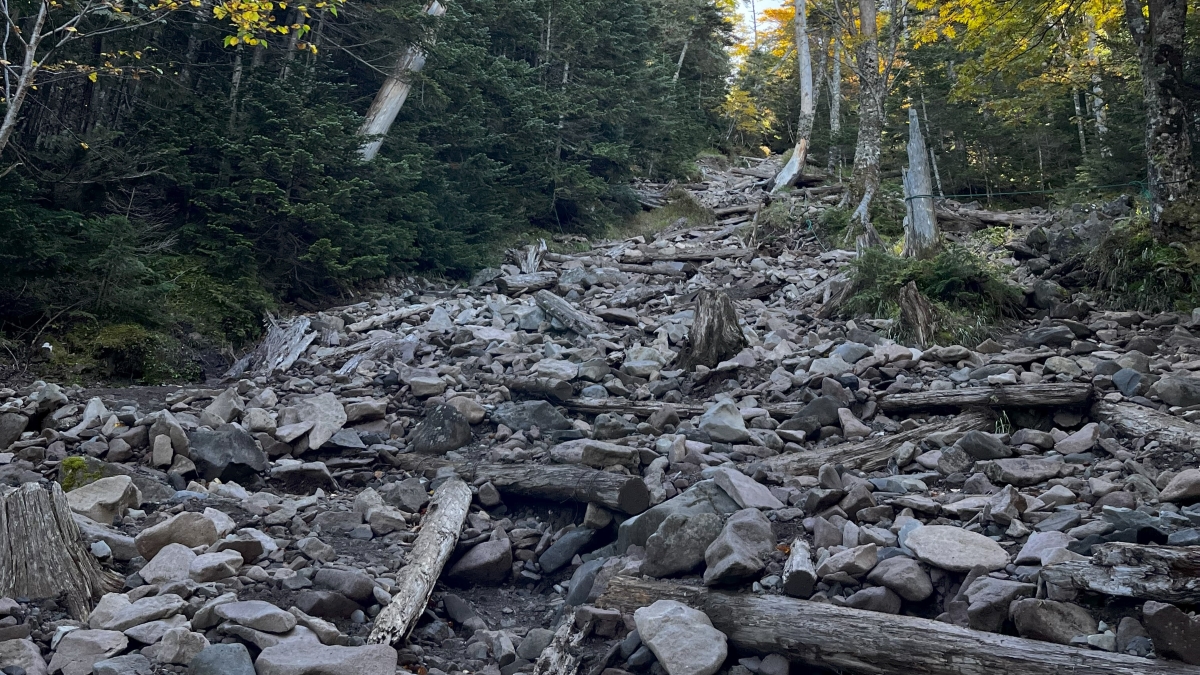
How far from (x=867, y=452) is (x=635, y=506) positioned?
1.68 metres

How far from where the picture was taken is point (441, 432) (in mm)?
6289

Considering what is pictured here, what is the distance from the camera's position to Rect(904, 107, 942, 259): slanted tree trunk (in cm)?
945

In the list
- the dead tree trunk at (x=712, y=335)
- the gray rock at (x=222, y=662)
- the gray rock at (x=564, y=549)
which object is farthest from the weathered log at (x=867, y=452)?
the gray rock at (x=222, y=662)

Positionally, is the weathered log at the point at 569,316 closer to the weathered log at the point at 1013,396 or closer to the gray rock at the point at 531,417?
the gray rock at the point at 531,417

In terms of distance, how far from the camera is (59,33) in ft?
26.1

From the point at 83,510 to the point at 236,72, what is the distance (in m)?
7.15

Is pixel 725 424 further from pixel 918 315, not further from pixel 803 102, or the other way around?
pixel 803 102

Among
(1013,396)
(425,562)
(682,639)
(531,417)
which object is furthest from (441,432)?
(1013,396)

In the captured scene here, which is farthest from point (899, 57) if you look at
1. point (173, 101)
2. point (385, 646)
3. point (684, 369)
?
point (385, 646)

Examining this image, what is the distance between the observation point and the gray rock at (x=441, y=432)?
20.5 ft

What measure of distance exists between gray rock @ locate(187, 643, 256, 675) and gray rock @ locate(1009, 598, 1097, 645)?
3032 mm

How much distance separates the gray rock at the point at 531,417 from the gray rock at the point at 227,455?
1.93 m

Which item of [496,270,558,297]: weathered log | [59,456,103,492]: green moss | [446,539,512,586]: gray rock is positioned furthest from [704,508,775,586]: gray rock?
[496,270,558,297]: weathered log

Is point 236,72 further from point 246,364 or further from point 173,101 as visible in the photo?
point 246,364
